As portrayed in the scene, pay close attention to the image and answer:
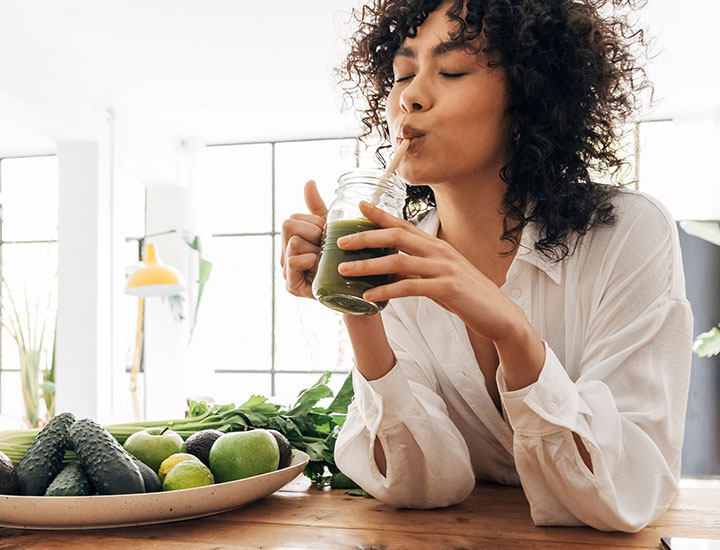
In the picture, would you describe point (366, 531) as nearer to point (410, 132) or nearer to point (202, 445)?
point (202, 445)

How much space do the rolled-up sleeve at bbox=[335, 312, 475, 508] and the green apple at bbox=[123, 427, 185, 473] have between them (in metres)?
0.27

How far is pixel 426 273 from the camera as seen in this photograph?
856 millimetres

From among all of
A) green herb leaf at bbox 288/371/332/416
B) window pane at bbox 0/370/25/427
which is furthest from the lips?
window pane at bbox 0/370/25/427

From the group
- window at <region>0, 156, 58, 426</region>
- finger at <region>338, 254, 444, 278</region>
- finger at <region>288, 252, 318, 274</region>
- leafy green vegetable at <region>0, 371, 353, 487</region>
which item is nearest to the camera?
finger at <region>338, 254, 444, 278</region>

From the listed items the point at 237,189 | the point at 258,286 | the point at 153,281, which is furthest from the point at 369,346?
the point at 237,189

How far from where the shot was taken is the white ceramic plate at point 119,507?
36.7 inches

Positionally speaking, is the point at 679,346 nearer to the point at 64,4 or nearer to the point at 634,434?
the point at 634,434

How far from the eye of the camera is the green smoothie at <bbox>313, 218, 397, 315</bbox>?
0.88 metres

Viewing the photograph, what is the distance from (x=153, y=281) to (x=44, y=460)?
4433 millimetres

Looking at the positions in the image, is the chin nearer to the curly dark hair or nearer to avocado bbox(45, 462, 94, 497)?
the curly dark hair

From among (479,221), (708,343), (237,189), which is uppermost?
(237,189)

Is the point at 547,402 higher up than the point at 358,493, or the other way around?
the point at 547,402

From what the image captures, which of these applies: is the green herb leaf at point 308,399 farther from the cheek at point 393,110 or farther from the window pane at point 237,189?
the window pane at point 237,189

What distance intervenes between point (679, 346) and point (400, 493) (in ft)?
1.49
